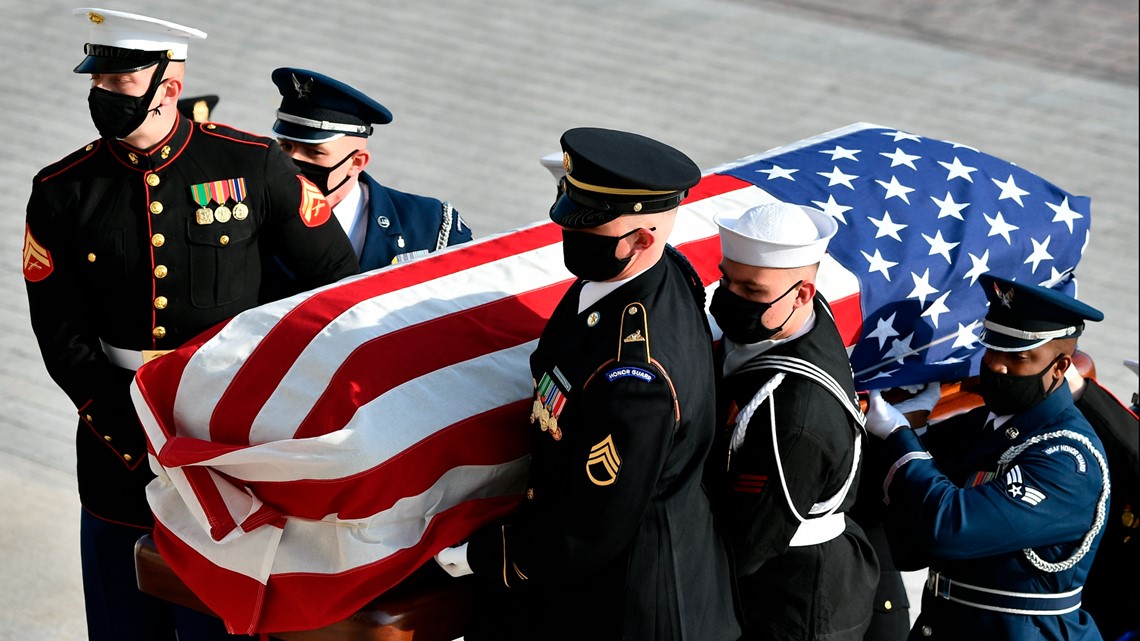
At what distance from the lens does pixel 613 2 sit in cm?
1001

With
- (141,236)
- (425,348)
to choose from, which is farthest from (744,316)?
(141,236)

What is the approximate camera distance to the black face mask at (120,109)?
285cm

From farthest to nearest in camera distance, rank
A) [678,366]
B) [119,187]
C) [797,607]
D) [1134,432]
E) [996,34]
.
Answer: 1. [996,34]
2. [1134,432]
3. [119,187]
4. [797,607]
5. [678,366]

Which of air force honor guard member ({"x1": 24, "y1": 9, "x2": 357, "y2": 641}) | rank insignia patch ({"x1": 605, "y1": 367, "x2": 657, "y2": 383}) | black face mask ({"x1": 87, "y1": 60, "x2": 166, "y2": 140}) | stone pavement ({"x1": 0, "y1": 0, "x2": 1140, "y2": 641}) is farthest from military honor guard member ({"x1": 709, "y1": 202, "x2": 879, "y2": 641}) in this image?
stone pavement ({"x1": 0, "y1": 0, "x2": 1140, "y2": 641})

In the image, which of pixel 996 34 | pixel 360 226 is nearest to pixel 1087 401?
pixel 360 226

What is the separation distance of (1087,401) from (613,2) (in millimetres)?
7415

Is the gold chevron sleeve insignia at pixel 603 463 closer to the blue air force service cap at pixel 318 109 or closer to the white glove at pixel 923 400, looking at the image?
the white glove at pixel 923 400

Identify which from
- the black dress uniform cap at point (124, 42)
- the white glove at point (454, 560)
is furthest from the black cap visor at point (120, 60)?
the white glove at point (454, 560)

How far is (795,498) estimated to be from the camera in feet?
8.36

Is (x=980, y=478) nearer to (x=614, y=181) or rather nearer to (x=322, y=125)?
(x=614, y=181)

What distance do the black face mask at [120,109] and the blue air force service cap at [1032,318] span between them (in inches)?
76.7

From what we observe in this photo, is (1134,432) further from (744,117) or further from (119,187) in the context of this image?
(744,117)

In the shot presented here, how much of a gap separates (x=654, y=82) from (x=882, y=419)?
597 cm

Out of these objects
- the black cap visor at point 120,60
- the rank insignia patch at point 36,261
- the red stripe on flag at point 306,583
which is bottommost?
the red stripe on flag at point 306,583
